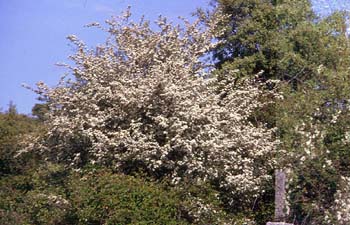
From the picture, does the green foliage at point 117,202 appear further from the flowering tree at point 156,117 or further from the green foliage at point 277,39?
the green foliage at point 277,39

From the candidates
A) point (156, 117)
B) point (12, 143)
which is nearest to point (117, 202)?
A: point (156, 117)

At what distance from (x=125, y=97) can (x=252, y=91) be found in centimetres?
278

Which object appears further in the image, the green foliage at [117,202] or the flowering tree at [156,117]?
the flowering tree at [156,117]

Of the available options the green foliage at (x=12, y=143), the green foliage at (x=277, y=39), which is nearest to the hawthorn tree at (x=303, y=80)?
the green foliage at (x=277, y=39)

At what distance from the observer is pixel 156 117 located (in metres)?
11.6

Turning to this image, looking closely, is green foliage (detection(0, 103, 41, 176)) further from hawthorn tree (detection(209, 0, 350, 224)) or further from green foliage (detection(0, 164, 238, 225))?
hawthorn tree (detection(209, 0, 350, 224))

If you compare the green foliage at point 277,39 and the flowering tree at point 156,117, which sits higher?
the green foliage at point 277,39

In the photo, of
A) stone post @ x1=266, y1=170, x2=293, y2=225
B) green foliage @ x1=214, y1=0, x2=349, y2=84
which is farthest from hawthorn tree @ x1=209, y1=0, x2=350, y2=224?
stone post @ x1=266, y1=170, x2=293, y2=225

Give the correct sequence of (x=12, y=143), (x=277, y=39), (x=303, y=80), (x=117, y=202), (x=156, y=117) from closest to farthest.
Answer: (x=117, y=202)
(x=156, y=117)
(x=303, y=80)
(x=277, y=39)
(x=12, y=143)

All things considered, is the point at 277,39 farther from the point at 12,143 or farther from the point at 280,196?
the point at 12,143

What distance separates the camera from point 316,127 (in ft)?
35.5

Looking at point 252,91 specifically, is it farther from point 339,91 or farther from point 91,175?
point 91,175

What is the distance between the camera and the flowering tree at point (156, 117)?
37.7ft

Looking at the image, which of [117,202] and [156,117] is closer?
[117,202]
